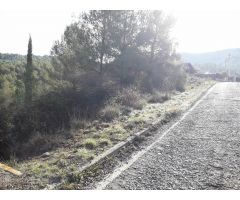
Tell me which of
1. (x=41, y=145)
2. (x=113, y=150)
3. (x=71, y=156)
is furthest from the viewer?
(x=41, y=145)

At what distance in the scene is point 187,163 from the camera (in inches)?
256

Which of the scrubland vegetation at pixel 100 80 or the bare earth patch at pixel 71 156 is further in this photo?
the scrubland vegetation at pixel 100 80

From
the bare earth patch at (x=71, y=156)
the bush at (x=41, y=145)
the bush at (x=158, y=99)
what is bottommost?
the bush at (x=41, y=145)

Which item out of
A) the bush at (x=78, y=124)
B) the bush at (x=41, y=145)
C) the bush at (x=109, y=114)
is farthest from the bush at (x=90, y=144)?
the bush at (x=109, y=114)

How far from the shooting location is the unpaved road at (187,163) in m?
5.41

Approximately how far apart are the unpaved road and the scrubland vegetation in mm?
1745

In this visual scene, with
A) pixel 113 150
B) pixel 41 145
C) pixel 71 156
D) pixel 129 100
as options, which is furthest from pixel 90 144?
pixel 129 100

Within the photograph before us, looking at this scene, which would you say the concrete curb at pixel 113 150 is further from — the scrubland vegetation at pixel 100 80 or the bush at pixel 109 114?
the bush at pixel 109 114

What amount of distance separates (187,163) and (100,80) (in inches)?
632

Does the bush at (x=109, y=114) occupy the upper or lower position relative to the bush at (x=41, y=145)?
upper

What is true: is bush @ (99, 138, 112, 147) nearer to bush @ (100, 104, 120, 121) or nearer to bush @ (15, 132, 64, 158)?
bush @ (15, 132, 64, 158)

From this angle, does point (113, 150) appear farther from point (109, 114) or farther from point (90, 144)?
point (109, 114)

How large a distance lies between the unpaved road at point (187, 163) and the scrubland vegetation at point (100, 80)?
1745 millimetres

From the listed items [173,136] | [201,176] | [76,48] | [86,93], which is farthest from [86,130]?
[76,48]
